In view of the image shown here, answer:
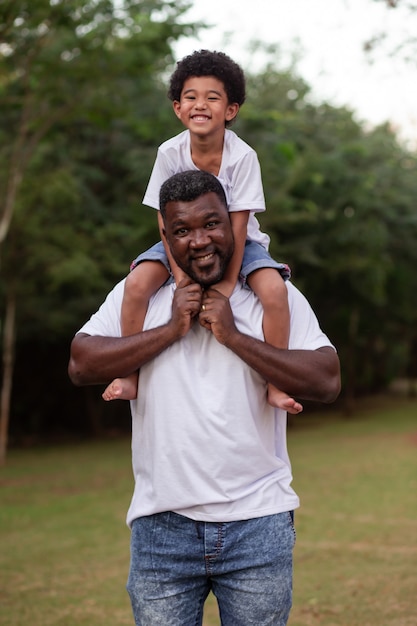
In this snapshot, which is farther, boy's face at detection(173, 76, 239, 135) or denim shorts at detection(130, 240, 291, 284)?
boy's face at detection(173, 76, 239, 135)

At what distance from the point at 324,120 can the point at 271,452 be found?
1921 cm

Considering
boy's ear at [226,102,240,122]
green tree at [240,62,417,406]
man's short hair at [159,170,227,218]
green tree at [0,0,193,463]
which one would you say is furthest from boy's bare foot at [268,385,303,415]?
green tree at [240,62,417,406]

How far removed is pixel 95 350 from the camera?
9.37 ft

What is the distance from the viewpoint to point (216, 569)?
8.91 ft

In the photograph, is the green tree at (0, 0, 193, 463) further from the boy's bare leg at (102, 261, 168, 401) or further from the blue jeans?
the blue jeans

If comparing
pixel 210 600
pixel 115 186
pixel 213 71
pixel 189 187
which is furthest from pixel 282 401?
pixel 115 186

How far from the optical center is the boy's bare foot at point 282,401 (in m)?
2.76

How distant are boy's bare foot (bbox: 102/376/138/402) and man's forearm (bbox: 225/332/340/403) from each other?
0.36 meters

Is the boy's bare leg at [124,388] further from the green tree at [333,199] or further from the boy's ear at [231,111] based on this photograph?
the green tree at [333,199]

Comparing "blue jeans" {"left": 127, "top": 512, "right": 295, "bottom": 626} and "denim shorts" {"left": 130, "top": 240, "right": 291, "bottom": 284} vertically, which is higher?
→ "denim shorts" {"left": 130, "top": 240, "right": 291, "bottom": 284}

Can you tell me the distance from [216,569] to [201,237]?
1017 millimetres

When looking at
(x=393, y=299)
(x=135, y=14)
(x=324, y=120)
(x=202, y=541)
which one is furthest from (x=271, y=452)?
(x=393, y=299)

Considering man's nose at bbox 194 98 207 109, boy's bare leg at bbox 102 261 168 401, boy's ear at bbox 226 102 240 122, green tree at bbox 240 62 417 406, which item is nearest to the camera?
boy's bare leg at bbox 102 261 168 401

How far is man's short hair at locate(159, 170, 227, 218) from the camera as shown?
284cm
